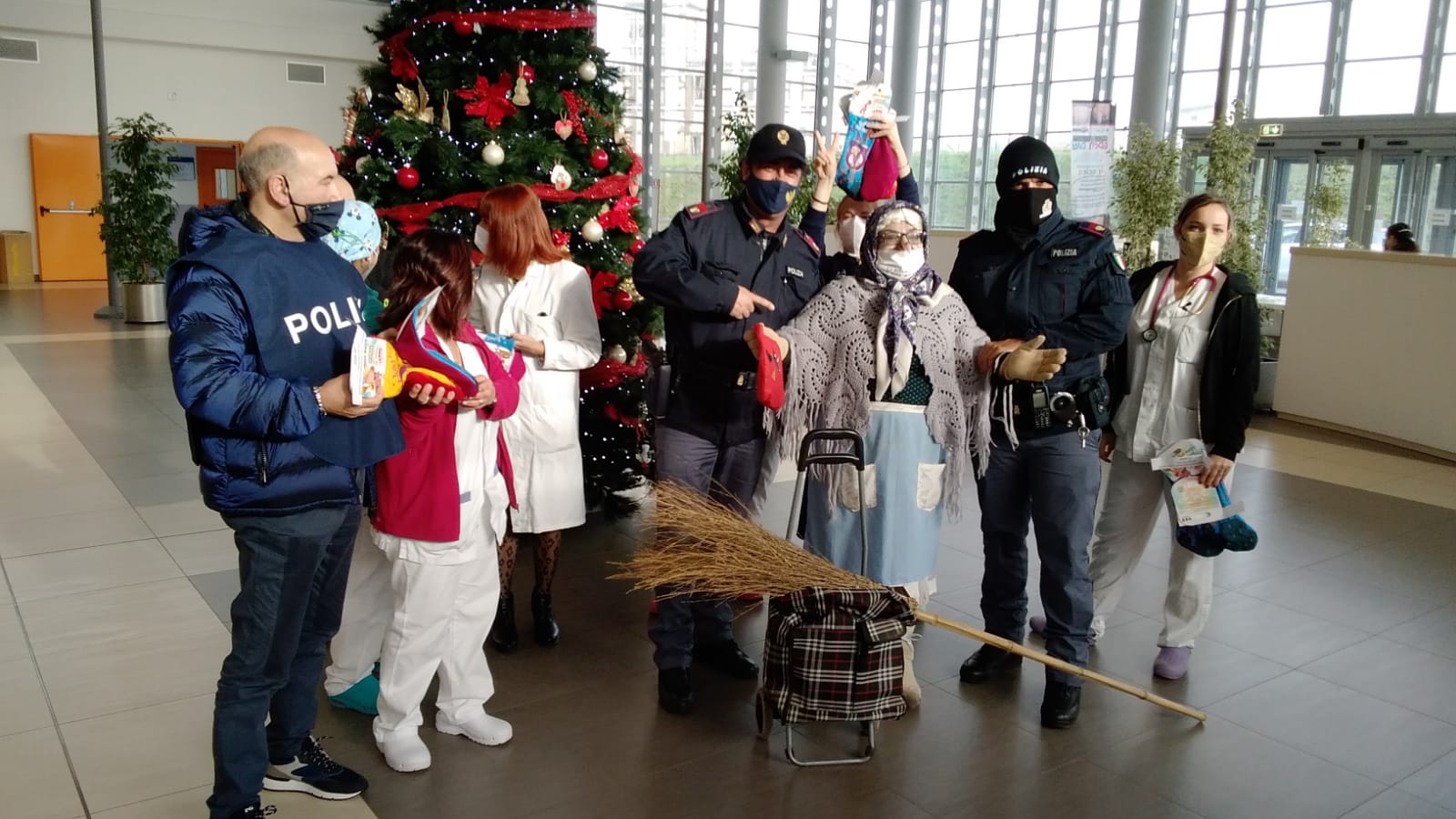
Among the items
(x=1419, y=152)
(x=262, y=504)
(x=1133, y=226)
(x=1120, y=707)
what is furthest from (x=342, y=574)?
(x=1419, y=152)

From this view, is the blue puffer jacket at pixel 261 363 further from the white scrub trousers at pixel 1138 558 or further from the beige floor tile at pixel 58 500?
the beige floor tile at pixel 58 500

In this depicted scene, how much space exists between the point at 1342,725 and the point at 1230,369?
1.15 m

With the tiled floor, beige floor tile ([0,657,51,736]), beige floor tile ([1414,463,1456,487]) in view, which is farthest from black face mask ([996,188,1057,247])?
beige floor tile ([1414,463,1456,487])

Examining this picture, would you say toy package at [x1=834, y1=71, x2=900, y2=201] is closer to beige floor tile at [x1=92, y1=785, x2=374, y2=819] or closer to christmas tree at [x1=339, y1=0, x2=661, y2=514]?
christmas tree at [x1=339, y1=0, x2=661, y2=514]

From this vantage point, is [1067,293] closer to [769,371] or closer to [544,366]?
[769,371]

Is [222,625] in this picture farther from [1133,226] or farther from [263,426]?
[1133,226]

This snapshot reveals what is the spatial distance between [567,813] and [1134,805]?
1480mm

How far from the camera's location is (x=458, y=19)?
4348mm

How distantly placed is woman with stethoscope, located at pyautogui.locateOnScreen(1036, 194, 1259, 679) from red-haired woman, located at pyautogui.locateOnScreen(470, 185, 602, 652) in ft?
6.06

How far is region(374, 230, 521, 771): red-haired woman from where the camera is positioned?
9.15ft

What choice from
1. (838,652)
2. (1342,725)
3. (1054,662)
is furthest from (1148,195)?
(838,652)

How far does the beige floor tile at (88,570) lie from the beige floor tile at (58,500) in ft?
2.23

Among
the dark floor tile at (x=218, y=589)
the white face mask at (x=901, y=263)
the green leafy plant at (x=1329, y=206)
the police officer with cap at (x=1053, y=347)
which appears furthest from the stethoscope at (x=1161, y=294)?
the green leafy plant at (x=1329, y=206)

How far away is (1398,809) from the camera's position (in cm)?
282
